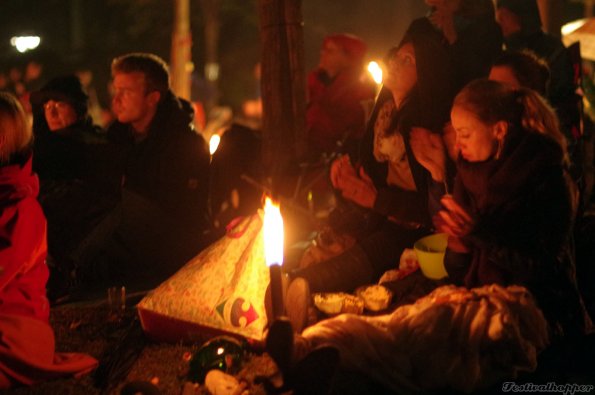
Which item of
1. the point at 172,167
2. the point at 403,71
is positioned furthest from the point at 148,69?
the point at 403,71

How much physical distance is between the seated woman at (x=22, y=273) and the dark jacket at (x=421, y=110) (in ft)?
6.89

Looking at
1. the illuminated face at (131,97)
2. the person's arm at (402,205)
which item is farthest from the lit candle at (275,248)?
the illuminated face at (131,97)

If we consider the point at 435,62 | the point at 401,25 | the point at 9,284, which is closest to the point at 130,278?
the point at 9,284

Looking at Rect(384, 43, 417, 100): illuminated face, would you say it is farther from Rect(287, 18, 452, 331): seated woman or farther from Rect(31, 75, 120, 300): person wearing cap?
Rect(31, 75, 120, 300): person wearing cap

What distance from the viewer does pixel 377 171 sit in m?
4.84

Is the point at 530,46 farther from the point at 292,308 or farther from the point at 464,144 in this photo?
the point at 292,308

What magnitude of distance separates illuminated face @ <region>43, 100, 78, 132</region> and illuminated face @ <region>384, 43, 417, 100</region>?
2.95 meters

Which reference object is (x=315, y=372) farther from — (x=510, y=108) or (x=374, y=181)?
(x=374, y=181)

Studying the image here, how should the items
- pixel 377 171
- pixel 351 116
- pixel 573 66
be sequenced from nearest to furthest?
pixel 377 171, pixel 573 66, pixel 351 116

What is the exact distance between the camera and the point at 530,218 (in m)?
3.68

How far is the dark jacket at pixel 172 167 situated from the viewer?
5.56 m

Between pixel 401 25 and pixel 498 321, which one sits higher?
pixel 401 25

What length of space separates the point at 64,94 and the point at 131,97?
0.96 metres

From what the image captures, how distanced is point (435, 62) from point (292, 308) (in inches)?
70.8
